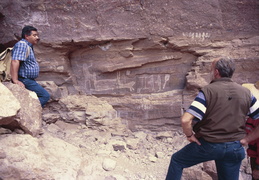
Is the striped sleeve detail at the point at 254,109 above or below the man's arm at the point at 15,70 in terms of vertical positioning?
below

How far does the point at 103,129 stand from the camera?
4559mm

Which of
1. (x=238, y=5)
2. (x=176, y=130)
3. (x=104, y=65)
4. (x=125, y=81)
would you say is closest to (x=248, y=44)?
(x=238, y=5)

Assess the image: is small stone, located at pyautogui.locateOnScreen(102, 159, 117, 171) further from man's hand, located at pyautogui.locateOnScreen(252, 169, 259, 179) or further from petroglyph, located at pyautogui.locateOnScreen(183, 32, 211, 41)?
petroglyph, located at pyautogui.locateOnScreen(183, 32, 211, 41)

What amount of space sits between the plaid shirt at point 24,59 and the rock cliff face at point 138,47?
44.0 inches

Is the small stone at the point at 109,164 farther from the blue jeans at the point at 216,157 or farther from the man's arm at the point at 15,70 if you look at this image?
the man's arm at the point at 15,70

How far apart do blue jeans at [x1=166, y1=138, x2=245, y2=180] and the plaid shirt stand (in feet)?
8.16

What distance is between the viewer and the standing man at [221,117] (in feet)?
6.74

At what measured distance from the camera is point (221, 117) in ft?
6.79

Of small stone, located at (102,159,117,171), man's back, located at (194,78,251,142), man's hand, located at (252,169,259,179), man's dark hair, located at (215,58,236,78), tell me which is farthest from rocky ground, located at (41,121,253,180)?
man's dark hair, located at (215,58,236,78)

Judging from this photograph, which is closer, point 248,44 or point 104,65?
point 248,44

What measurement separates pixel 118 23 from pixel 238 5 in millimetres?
2195

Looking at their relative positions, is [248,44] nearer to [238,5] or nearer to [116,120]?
[238,5]

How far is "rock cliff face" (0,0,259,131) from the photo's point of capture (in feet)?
13.9

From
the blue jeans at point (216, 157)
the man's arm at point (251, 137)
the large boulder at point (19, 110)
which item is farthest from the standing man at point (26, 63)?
the man's arm at point (251, 137)
